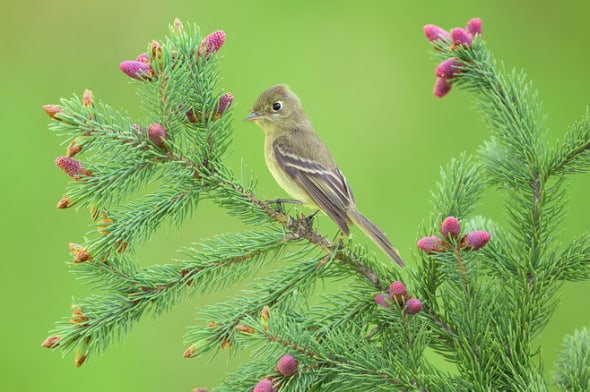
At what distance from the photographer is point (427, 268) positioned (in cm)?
151

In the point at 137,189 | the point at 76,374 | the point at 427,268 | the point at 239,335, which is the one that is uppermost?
the point at 427,268

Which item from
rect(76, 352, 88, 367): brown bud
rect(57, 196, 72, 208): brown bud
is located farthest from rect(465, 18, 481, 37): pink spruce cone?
rect(76, 352, 88, 367): brown bud

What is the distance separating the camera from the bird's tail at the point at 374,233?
1862 millimetres

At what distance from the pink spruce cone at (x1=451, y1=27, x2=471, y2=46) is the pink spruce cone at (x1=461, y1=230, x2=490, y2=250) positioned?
427mm

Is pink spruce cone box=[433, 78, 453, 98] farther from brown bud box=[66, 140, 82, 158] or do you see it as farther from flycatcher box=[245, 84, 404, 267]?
brown bud box=[66, 140, 82, 158]

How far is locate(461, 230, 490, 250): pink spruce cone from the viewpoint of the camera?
4.36 feet

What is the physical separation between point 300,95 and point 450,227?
194cm

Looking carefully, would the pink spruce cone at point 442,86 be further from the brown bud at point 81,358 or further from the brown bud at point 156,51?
the brown bud at point 81,358

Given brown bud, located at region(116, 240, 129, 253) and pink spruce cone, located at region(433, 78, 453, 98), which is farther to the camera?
pink spruce cone, located at region(433, 78, 453, 98)

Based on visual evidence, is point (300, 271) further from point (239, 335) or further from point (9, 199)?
point (9, 199)

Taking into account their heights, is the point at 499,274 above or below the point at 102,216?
above

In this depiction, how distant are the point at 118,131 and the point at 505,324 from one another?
80 cm

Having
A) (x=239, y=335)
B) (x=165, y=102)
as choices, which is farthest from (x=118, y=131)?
(x=239, y=335)

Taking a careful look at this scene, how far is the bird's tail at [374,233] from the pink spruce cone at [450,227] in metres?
0.45
